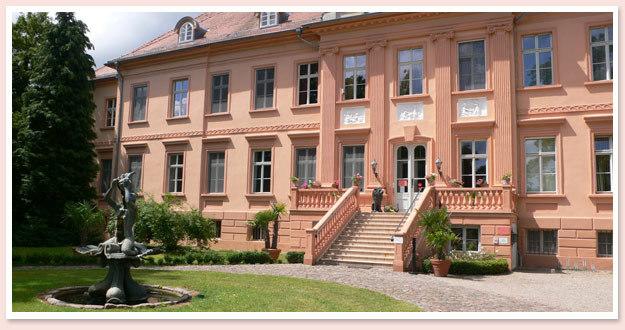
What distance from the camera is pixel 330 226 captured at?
17.3 metres

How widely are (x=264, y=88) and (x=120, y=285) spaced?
48.7 feet

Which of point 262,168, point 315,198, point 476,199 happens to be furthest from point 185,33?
point 476,199

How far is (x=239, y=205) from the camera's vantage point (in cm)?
2277

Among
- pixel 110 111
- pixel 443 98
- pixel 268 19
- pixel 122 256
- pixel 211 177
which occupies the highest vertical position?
pixel 268 19

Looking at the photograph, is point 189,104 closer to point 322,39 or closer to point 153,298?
point 322,39

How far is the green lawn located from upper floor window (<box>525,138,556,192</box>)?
936 cm

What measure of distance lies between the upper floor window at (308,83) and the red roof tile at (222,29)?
5.79 feet

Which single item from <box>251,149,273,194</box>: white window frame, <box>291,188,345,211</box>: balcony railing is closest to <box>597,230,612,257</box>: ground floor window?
<box>291,188,345,211</box>: balcony railing

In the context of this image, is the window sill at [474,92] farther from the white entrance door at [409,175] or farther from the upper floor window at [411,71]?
the white entrance door at [409,175]

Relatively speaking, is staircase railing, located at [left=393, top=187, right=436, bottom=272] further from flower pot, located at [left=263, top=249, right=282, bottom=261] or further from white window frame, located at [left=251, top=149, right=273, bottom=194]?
white window frame, located at [left=251, top=149, right=273, bottom=194]

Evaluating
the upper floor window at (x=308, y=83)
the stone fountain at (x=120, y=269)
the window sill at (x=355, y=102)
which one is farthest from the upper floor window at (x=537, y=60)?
the stone fountain at (x=120, y=269)

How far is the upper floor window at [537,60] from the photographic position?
17953mm

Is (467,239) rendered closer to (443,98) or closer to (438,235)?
(438,235)

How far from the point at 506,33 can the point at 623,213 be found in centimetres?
990
